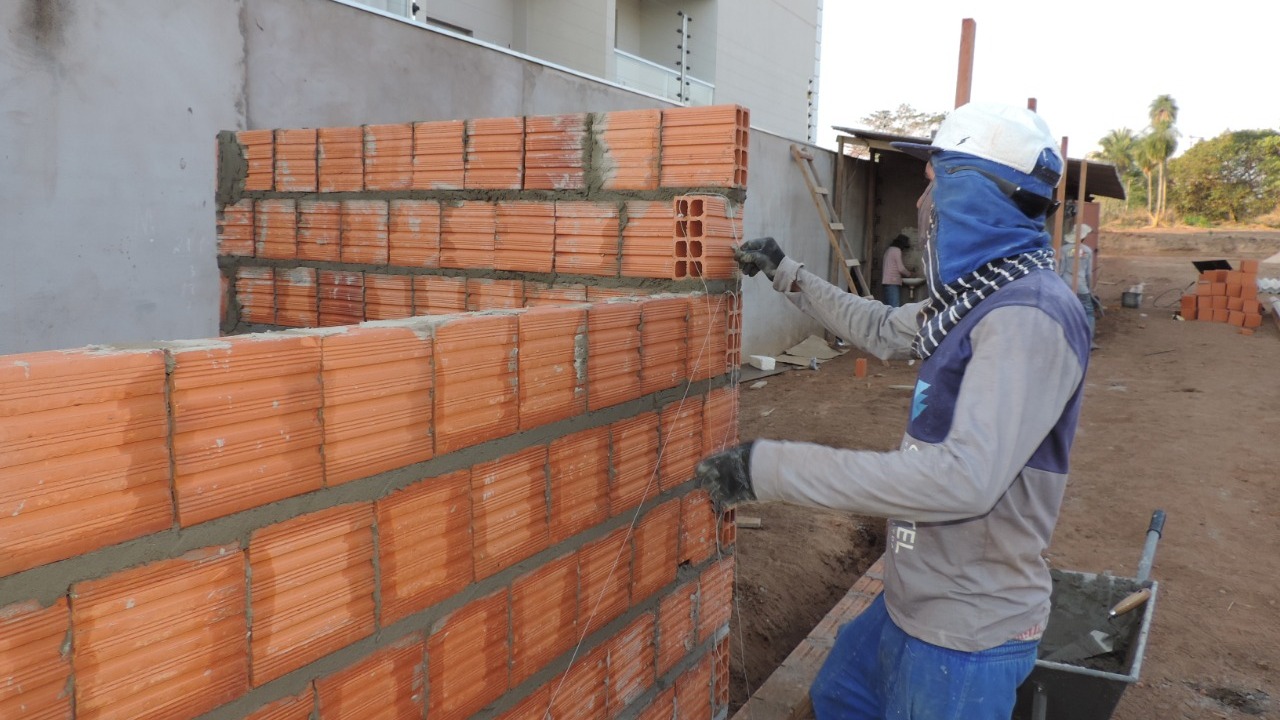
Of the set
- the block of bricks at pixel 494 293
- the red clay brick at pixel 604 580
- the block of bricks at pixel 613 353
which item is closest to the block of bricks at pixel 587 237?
the block of bricks at pixel 494 293

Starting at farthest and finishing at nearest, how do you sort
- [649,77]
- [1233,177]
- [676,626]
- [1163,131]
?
1. [1163,131]
2. [1233,177]
3. [649,77]
4. [676,626]

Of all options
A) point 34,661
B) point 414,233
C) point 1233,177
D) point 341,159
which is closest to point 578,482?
point 34,661

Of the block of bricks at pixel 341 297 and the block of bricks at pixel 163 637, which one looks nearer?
the block of bricks at pixel 163 637

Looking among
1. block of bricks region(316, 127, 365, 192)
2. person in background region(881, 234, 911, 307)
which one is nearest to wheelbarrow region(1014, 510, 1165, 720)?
block of bricks region(316, 127, 365, 192)

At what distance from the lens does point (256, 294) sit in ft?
12.9

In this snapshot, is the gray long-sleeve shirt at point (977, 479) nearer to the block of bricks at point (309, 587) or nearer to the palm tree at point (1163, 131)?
the block of bricks at point (309, 587)

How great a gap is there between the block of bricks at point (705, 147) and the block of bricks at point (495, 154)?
610 mm

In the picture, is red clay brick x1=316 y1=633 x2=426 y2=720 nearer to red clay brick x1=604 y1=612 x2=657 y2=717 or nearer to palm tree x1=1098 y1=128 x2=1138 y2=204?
red clay brick x1=604 y1=612 x2=657 y2=717

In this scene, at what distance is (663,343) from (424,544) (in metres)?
1.01

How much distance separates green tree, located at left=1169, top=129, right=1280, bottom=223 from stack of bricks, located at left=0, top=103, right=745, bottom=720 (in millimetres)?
41979

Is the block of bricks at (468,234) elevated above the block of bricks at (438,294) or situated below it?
above

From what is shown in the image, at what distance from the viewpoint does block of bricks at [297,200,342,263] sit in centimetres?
362

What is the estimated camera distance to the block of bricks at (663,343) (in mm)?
2432

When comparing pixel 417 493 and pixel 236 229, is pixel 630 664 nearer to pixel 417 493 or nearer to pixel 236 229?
pixel 417 493
